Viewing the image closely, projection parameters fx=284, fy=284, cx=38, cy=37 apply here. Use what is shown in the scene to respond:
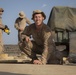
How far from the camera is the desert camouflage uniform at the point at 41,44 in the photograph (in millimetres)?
5820

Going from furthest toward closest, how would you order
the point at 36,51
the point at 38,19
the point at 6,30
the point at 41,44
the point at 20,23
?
the point at 6,30 < the point at 20,23 < the point at 36,51 < the point at 41,44 < the point at 38,19

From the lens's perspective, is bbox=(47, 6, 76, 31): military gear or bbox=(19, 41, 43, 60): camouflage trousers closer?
bbox=(19, 41, 43, 60): camouflage trousers

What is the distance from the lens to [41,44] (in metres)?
6.20

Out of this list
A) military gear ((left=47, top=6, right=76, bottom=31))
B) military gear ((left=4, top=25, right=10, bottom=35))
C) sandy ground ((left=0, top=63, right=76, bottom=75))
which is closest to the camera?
sandy ground ((left=0, top=63, right=76, bottom=75))

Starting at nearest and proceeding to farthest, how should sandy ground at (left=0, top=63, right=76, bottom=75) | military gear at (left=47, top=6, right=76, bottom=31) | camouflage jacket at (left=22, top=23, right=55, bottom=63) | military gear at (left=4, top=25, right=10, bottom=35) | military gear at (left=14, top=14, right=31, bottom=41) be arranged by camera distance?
sandy ground at (left=0, top=63, right=76, bottom=75) < camouflage jacket at (left=22, top=23, right=55, bottom=63) < military gear at (left=47, top=6, right=76, bottom=31) < military gear at (left=14, top=14, right=31, bottom=41) < military gear at (left=4, top=25, right=10, bottom=35)

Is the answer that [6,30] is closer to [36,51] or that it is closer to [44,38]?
[36,51]

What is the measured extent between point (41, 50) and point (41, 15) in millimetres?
815

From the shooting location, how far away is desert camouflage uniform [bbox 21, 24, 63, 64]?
19.1 ft

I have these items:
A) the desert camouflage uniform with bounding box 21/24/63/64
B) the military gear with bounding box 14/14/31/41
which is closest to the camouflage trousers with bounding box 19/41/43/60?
the desert camouflage uniform with bounding box 21/24/63/64

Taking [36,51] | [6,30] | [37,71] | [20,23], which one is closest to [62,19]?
[20,23]

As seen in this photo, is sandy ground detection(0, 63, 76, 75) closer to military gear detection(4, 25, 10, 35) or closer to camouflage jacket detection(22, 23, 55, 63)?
camouflage jacket detection(22, 23, 55, 63)

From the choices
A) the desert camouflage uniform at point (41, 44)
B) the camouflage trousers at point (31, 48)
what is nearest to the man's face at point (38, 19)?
the desert camouflage uniform at point (41, 44)

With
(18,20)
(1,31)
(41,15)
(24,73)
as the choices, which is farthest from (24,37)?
(1,31)

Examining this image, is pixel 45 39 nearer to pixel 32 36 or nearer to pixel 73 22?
pixel 32 36
